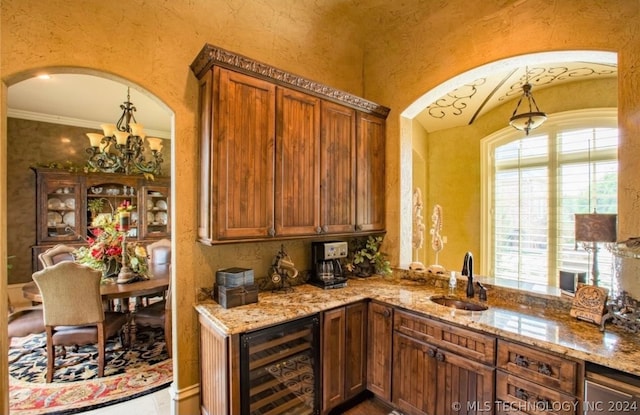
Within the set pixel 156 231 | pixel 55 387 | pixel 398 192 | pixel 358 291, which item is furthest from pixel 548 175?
pixel 156 231

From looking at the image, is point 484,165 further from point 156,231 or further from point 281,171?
point 156,231

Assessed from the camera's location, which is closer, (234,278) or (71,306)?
(234,278)

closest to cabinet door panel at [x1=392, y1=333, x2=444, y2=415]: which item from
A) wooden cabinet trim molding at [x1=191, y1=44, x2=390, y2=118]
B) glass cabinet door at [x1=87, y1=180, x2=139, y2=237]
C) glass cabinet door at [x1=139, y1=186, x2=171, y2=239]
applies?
wooden cabinet trim molding at [x1=191, y1=44, x2=390, y2=118]

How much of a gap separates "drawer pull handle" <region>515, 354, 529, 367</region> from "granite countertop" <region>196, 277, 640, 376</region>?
0.33ft

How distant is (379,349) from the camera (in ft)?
7.55

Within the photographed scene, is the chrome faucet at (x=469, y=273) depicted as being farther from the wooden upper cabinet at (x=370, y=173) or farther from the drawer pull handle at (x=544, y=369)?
the wooden upper cabinet at (x=370, y=173)

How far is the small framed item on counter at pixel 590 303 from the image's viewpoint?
67.5 inches

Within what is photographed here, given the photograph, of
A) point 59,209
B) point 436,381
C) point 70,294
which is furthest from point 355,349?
point 59,209

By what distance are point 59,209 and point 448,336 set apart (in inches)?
253

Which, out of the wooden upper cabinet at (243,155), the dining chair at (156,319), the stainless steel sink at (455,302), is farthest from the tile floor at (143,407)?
the stainless steel sink at (455,302)

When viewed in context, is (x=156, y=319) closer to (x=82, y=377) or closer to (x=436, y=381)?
(x=82, y=377)

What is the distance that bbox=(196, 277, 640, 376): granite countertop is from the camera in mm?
1437

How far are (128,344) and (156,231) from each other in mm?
3065

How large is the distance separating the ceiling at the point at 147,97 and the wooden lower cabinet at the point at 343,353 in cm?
236
